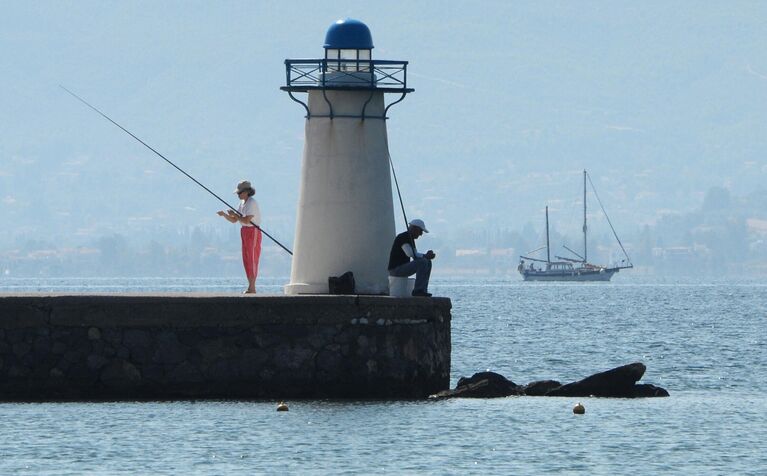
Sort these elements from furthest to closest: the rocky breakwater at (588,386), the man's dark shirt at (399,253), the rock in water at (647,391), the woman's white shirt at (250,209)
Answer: the rock in water at (647,391), the rocky breakwater at (588,386), the woman's white shirt at (250,209), the man's dark shirt at (399,253)

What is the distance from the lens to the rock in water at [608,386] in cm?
2969

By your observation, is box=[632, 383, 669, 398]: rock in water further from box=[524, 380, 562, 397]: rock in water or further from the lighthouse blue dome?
the lighthouse blue dome

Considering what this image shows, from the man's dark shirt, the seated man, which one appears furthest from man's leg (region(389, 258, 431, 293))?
the man's dark shirt

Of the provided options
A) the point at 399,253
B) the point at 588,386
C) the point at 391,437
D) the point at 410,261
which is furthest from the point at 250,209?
the point at 588,386

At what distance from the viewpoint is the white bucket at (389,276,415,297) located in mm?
26312

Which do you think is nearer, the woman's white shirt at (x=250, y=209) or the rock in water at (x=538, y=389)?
the woman's white shirt at (x=250, y=209)

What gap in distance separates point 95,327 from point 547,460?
653 cm

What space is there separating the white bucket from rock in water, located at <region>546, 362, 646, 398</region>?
4492 mm

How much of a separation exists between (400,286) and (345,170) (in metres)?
2.21

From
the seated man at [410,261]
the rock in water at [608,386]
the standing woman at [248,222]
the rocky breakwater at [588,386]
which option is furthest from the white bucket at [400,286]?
the rock in water at [608,386]

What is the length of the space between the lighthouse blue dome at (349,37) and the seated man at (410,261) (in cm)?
304

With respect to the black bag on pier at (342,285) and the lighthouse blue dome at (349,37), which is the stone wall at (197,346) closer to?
the black bag on pier at (342,285)

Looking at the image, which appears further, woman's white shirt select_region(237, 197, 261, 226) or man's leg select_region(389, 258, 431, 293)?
woman's white shirt select_region(237, 197, 261, 226)

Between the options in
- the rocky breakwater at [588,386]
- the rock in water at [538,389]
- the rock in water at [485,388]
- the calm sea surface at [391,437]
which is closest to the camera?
the calm sea surface at [391,437]
